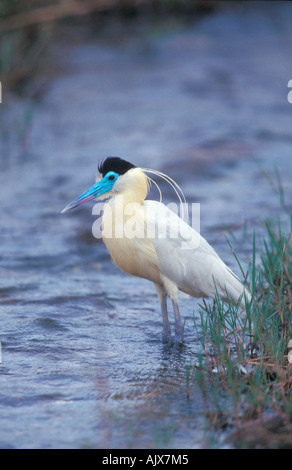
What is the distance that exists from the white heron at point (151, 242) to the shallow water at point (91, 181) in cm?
32

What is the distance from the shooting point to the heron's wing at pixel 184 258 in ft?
16.8

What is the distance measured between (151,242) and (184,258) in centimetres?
28

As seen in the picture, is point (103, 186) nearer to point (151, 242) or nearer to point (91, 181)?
point (151, 242)

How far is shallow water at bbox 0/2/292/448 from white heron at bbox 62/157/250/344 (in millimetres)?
318

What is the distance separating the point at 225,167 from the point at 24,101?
3706 millimetres

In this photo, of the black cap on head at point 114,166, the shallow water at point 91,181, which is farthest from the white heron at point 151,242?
the shallow water at point 91,181

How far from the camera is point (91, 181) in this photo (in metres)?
9.65

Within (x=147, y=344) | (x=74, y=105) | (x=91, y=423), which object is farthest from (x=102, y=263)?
(x=74, y=105)

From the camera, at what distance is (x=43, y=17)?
40.8 ft

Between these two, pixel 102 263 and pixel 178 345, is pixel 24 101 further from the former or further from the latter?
pixel 178 345
